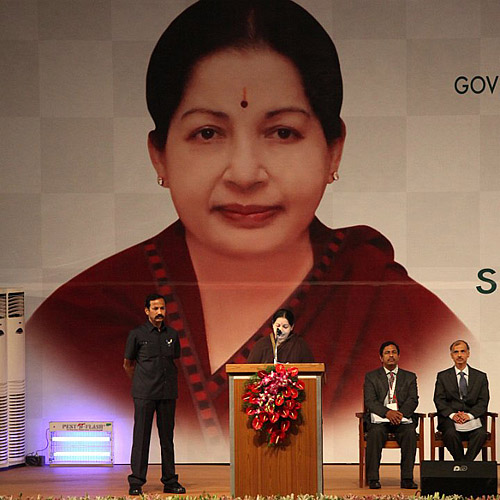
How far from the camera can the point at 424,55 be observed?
8164 millimetres

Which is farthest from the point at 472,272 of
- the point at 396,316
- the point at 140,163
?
the point at 140,163

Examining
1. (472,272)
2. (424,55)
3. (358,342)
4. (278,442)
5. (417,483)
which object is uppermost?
(424,55)

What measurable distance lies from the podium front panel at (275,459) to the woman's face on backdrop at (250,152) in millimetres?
2384

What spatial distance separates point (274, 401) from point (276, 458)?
367 mm

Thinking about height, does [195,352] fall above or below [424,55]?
below

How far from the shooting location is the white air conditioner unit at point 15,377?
315 inches

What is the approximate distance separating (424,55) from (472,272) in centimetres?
184

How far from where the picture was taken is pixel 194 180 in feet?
27.0

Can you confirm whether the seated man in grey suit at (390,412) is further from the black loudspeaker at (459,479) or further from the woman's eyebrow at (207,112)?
the woman's eyebrow at (207,112)

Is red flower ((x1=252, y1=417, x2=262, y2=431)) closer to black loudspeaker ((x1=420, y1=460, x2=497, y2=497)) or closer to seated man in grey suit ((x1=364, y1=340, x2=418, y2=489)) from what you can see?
black loudspeaker ((x1=420, y1=460, x2=497, y2=497))

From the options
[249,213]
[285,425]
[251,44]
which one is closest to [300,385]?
[285,425]

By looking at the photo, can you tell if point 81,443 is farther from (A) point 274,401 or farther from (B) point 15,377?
(A) point 274,401

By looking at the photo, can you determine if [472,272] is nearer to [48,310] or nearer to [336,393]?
[336,393]

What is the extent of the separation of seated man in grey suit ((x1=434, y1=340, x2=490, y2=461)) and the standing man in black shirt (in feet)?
6.44
